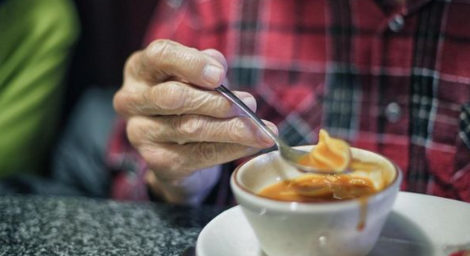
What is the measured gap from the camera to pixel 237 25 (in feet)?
4.18

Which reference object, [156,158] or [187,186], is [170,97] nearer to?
[156,158]

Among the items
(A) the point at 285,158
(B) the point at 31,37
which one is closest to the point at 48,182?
(B) the point at 31,37

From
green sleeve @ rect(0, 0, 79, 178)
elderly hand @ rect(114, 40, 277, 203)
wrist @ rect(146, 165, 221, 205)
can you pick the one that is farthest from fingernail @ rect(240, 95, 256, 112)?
green sleeve @ rect(0, 0, 79, 178)

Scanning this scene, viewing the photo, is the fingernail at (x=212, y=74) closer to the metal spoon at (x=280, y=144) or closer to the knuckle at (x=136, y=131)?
the metal spoon at (x=280, y=144)

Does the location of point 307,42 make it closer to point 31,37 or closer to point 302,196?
point 302,196

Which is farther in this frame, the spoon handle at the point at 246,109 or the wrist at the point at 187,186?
the wrist at the point at 187,186

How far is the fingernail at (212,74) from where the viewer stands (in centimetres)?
82

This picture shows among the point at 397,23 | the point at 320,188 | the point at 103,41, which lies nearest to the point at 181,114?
the point at 320,188

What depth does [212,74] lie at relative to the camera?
2.69 feet

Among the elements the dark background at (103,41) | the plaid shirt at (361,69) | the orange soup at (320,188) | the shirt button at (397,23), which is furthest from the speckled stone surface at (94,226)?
the dark background at (103,41)

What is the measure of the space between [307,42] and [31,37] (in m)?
0.78

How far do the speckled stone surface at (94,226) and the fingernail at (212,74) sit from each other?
0.22 meters

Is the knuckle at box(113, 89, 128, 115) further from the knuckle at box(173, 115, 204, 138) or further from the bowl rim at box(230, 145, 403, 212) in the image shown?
the bowl rim at box(230, 145, 403, 212)

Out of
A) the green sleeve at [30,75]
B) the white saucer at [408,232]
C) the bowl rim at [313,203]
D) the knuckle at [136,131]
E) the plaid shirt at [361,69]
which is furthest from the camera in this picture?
the green sleeve at [30,75]
